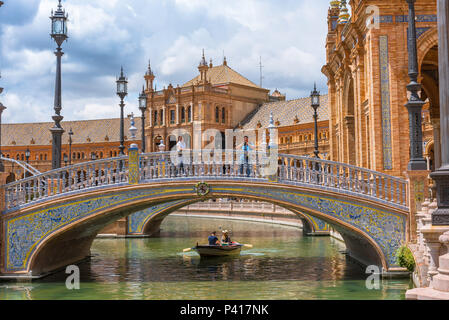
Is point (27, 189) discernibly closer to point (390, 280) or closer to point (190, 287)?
point (190, 287)

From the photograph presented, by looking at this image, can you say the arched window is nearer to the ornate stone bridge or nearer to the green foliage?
the ornate stone bridge

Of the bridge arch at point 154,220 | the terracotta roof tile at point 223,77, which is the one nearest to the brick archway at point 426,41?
the bridge arch at point 154,220

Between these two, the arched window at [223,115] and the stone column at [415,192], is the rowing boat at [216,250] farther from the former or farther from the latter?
the arched window at [223,115]

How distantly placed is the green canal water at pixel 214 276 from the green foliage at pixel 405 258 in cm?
45

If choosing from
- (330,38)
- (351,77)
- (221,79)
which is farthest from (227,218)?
(221,79)

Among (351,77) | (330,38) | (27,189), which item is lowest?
(27,189)

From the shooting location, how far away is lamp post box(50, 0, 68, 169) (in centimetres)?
1628

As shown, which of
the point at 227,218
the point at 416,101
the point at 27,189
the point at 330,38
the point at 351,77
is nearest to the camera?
the point at 416,101

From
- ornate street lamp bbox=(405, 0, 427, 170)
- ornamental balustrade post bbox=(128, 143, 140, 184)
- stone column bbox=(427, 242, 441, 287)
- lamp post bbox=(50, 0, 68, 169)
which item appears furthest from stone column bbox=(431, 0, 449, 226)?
lamp post bbox=(50, 0, 68, 169)

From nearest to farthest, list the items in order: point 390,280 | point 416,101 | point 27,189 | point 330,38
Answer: point 416,101
point 390,280
point 27,189
point 330,38

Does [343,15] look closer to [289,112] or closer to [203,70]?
[289,112]

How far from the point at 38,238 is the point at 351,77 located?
16.1 meters

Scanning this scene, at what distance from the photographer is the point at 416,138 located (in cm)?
1417
